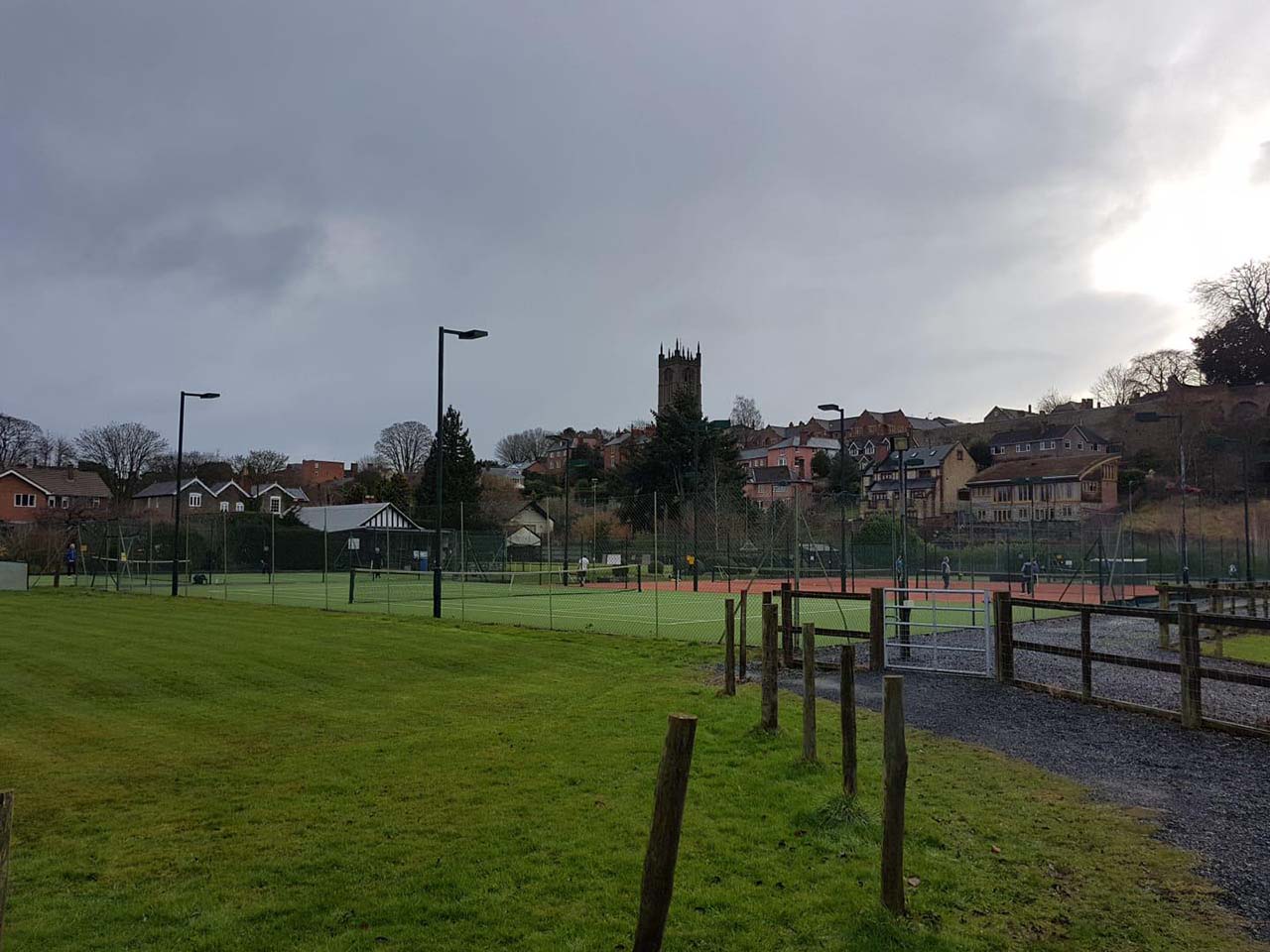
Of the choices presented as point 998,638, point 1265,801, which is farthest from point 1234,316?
point 1265,801

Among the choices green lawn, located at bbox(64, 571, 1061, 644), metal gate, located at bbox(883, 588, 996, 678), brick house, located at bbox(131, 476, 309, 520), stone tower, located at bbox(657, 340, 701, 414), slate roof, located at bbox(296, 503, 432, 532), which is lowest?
green lawn, located at bbox(64, 571, 1061, 644)

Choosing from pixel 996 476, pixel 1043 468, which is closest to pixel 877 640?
pixel 1043 468

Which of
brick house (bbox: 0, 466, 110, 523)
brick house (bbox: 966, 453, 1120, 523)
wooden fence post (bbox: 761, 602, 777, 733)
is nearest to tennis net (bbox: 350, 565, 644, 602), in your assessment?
wooden fence post (bbox: 761, 602, 777, 733)

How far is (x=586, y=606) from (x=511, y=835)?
75.2ft

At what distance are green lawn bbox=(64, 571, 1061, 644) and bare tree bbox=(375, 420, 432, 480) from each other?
67761 millimetres

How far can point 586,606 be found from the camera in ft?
95.9

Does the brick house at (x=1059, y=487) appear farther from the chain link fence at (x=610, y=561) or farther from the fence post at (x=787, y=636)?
the fence post at (x=787, y=636)

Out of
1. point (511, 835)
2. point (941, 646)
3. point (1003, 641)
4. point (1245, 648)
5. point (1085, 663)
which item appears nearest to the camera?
point (511, 835)

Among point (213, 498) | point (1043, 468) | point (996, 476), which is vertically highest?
point (1043, 468)

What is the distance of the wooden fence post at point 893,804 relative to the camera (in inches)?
197

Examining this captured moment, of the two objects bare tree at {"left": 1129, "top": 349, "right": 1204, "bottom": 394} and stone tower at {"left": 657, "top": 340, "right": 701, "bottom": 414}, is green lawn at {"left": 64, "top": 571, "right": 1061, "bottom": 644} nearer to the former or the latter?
bare tree at {"left": 1129, "top": 349, "right": 1204, "bottom": 394}

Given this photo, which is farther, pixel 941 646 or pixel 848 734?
pixel 941 646

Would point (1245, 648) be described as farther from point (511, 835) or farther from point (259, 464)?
point (259, 464)

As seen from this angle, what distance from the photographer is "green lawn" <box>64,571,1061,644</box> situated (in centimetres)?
2220
